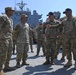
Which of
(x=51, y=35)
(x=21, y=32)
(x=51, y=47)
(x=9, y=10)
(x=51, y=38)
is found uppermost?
(x=9, y=10)

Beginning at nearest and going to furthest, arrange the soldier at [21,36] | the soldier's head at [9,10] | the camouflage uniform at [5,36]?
the camouflage uniform at [5,36]
the soldier's head at [9,10]
the soldier at [21,36]

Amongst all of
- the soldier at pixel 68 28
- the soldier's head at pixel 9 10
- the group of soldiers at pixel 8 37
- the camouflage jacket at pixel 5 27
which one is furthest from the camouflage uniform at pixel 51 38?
the camouflage jacket at pixel 5 27

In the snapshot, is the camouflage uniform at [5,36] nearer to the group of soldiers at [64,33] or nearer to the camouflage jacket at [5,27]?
the camouflage jacket at [5,27]

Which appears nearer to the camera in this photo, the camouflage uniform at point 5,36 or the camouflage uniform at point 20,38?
the camouflage uniform at point 5,36

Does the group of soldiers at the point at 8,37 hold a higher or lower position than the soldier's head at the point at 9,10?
lower

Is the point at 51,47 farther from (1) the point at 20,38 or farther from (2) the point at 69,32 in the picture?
(1) the point at 20,38

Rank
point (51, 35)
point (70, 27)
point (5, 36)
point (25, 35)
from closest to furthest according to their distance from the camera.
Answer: point (5, 36), point (70, 27), point (25, 35), point (51, 35)

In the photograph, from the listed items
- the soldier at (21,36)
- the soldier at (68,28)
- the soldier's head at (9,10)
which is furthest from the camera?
the soldier at (21,36)

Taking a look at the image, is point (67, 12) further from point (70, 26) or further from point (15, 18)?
point (15, 18)

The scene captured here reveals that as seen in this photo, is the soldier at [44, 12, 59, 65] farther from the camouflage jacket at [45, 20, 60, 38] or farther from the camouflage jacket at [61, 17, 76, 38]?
the camouflage jacket at [61, 17, 76, 38]

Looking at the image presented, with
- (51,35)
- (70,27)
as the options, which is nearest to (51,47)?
(51,35)

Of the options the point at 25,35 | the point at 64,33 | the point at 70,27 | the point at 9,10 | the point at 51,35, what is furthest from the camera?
the point at 51,35

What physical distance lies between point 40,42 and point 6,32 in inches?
224

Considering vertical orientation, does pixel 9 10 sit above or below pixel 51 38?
above
